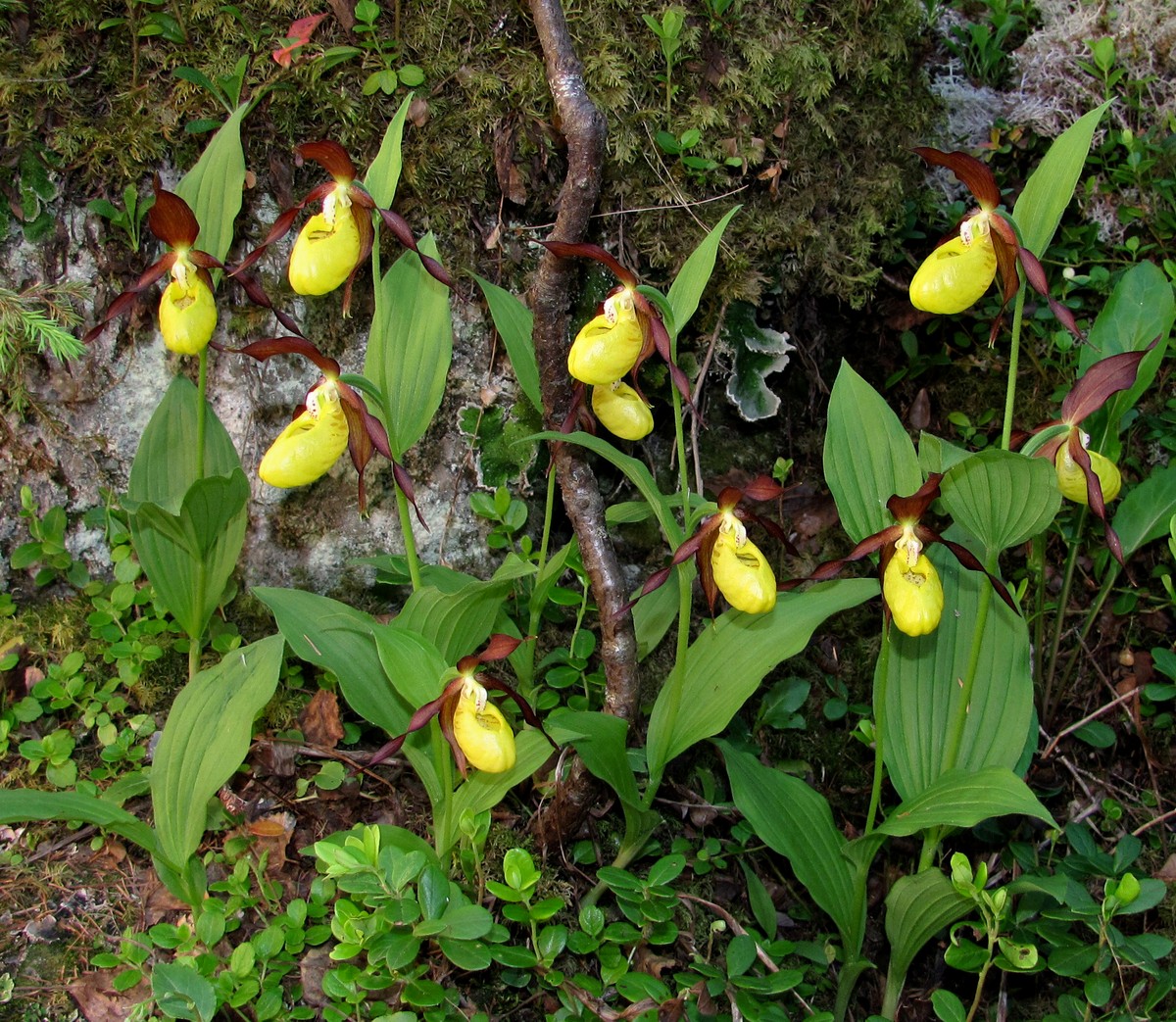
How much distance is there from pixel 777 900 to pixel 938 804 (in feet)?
2.11

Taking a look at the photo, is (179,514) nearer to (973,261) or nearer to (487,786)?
(487,786)

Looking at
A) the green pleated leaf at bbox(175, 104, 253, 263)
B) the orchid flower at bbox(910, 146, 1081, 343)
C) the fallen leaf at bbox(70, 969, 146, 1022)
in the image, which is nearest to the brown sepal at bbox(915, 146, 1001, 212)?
the orchid flower at bbox(910, 146, 1081, 343)

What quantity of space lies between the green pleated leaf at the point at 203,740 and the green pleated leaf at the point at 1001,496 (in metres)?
1.36

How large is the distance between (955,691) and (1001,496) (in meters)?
0.49

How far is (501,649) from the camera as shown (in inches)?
69.3

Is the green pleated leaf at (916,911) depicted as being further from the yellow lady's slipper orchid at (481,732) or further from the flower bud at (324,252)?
the flower bud at (324,252)

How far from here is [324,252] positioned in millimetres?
2004

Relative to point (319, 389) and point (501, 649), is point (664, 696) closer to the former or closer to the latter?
point (501, 649)

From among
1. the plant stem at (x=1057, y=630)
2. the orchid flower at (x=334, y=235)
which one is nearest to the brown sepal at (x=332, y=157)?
the orchid flower at (x=334, y=235)

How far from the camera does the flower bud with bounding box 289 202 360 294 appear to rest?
2002 mm

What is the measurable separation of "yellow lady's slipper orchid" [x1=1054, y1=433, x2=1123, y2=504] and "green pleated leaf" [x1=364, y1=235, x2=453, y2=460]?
1276 millimetres

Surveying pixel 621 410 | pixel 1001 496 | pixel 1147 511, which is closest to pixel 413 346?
Result: pixel 621 410

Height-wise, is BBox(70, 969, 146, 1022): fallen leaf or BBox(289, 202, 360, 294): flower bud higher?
BBox(289, 202, 360, 294): flower bud

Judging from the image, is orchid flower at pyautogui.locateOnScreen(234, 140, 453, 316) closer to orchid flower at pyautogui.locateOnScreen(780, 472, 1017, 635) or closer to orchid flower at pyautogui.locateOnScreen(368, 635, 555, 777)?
orchid flower at pyautogui.locateOnScreen(368, 635, 555, 777)
